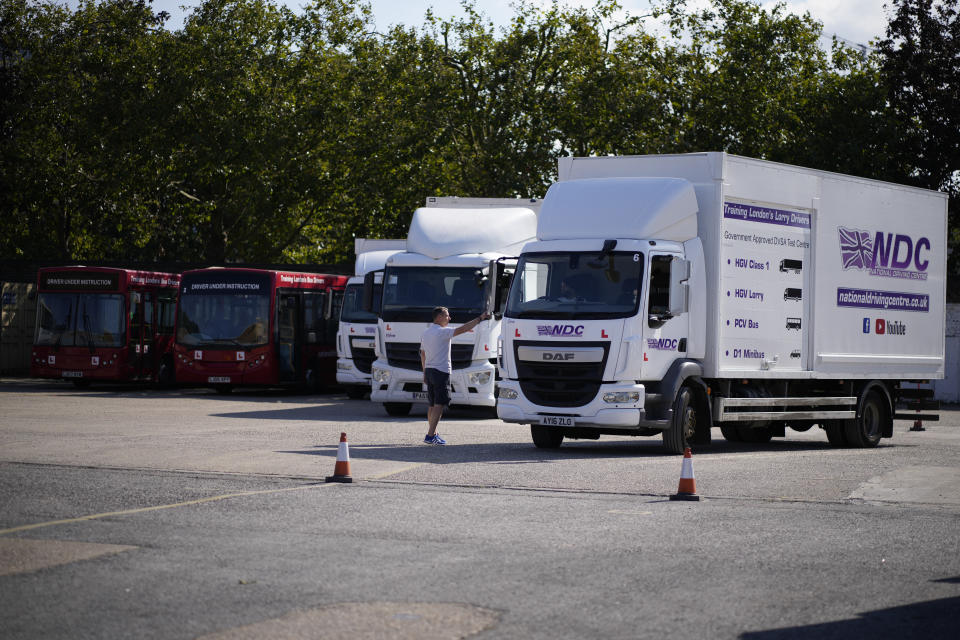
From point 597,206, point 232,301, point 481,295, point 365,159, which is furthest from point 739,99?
point 597,206

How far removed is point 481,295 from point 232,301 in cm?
1047

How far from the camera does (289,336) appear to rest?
1281 inches

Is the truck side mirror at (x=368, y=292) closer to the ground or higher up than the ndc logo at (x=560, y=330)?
higher up

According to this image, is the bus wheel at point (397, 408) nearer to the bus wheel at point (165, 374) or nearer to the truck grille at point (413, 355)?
the truck grille at point (413, 355)

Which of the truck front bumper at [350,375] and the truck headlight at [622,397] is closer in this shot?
the truck headlight at [622,397]

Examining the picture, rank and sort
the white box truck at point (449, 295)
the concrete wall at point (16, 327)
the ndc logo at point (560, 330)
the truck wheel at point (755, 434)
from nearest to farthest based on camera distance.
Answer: the ndc logo at point (560, 330), the truck wheel at point (755, 434), the white box truck at point (449, 295), the concrete wall at point (16, 327)

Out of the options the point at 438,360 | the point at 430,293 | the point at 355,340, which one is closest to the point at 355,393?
the point at 355,340

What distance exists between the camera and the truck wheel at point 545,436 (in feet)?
58.5

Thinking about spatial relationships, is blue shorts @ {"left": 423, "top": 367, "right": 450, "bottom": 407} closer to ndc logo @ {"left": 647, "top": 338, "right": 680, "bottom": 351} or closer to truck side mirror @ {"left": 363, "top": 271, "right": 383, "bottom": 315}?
ndc logo @ {"left": 647, "top": 338, "right": 680, "bottom": 351}

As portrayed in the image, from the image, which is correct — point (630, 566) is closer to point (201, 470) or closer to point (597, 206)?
point (201, 470)

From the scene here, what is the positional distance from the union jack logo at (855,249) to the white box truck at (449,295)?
6.17 m

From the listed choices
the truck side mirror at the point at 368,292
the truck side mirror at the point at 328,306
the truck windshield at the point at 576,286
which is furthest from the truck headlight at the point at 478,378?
the truck side mirror at the point at 328,306

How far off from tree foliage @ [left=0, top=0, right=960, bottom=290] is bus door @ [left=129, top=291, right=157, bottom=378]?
12931 millimetres

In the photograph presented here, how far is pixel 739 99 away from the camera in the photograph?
1794 inches
